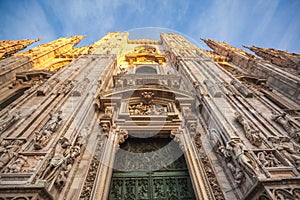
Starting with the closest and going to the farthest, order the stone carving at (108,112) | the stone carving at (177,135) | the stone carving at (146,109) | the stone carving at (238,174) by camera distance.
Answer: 1. the stone carving at (238,174)
2. the stone carving at (177,135)
3. the stone carving at (108,112)
4. the stone carving at (146,109)

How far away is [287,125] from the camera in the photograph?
17.8ft

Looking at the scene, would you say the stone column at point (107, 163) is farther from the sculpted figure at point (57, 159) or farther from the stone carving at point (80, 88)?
the stone carving at point (80, 88)

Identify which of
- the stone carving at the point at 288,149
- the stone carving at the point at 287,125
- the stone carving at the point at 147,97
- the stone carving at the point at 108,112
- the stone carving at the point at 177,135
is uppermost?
the stone carving at the point at 147,97

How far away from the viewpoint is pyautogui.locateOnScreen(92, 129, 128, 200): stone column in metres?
4.62

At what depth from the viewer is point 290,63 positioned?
14500 millimetres

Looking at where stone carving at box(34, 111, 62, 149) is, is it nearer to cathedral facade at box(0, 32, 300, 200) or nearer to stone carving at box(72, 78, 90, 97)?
cathedral facade at box(0, 32, 300, 200)

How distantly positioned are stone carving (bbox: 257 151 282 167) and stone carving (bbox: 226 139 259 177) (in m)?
0.26

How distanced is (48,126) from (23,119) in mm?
989

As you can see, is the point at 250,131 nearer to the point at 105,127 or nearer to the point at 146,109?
the point at 146,109

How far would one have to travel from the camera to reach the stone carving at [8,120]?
15.7 ft

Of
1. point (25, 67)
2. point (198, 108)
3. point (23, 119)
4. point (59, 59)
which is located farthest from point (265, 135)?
point (59, 59)

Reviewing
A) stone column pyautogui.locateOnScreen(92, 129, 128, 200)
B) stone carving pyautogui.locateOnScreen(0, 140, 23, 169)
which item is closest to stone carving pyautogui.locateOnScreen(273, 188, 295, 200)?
stone column pyautogui.locateOnScreen(92, 129, 128, 200)

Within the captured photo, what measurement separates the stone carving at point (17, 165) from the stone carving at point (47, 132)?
1.25 ft

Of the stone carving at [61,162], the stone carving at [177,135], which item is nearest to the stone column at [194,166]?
the stone carving at [177,135]
